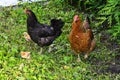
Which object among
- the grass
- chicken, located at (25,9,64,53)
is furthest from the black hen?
the grass

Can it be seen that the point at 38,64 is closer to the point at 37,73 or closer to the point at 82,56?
the point at 37,73

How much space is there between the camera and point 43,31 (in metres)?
6.35

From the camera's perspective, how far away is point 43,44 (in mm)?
6402

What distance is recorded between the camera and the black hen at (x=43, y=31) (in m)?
6.34

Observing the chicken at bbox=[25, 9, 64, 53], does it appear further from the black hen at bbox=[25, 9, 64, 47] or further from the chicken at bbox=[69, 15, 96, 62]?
the chicken at bbox=[69, 15, 96, 62]

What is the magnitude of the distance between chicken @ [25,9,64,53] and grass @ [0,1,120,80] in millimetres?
235

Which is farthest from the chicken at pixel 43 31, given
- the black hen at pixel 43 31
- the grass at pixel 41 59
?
the grass at pixel 41 59

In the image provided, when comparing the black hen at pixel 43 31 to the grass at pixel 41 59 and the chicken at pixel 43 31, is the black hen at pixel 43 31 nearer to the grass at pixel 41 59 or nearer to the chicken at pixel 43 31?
the chicken at pixel 43 31

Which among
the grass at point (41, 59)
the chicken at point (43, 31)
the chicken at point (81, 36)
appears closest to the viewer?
the grass at point (41, 59)

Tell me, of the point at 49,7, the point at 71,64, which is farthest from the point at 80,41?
the point at 49,7

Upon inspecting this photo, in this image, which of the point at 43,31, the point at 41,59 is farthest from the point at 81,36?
the point at 41,59

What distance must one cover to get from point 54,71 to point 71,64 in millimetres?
378

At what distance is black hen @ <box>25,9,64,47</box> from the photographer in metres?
6.34

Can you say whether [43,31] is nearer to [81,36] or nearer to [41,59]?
[41,59]
